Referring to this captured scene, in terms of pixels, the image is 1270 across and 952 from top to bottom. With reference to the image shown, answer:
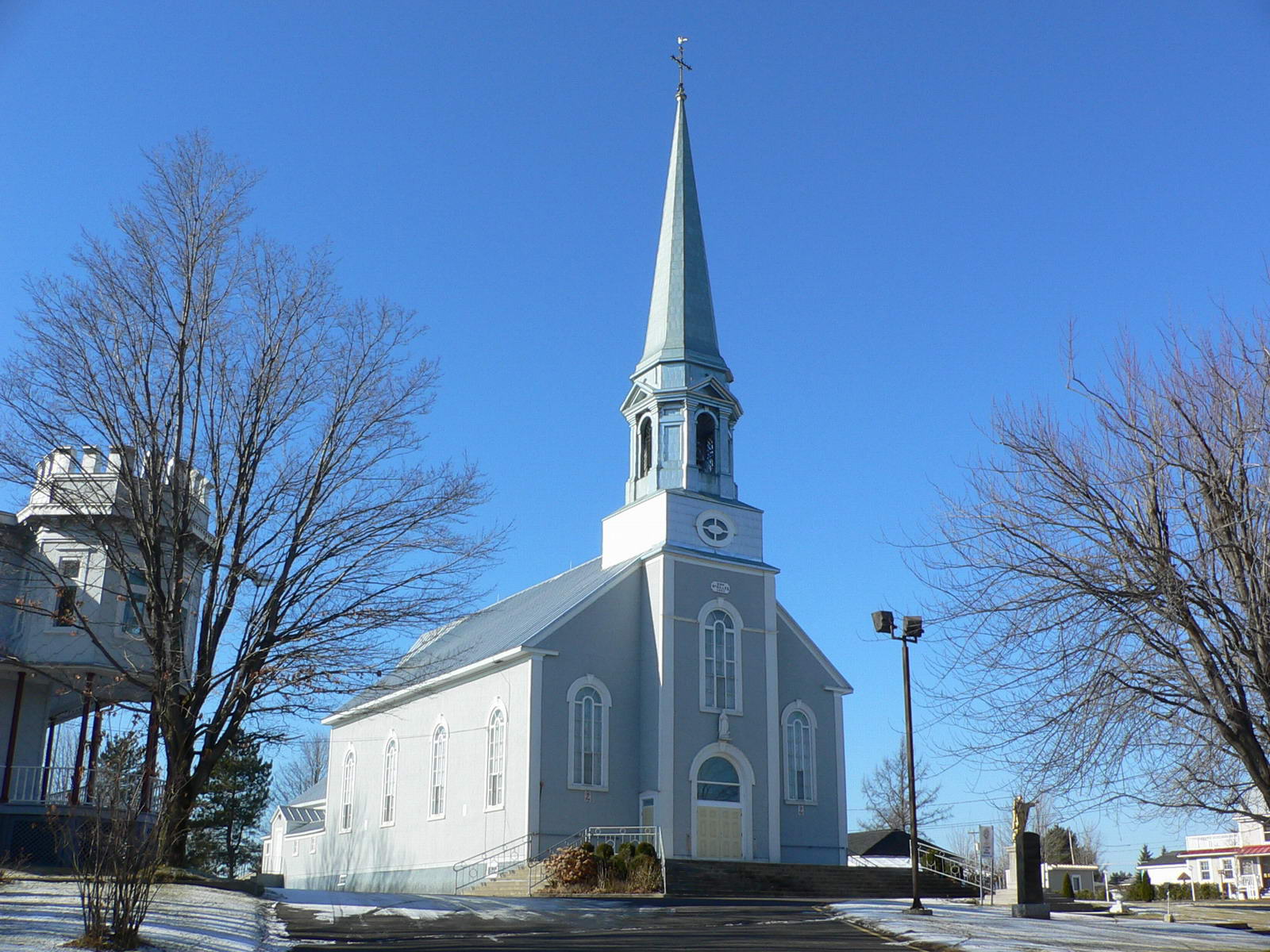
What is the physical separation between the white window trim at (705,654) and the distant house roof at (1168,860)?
5009cm

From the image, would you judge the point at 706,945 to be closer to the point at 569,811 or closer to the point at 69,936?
the point at 69,936

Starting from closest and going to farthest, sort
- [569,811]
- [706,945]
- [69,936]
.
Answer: [69,936], [706,945], [569,811]

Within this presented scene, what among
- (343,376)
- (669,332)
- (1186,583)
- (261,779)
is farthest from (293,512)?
(261,779)

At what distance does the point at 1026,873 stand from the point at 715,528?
14.3 m

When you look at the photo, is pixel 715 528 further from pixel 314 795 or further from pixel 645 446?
pixel 314 795

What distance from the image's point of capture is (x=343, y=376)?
20.5 m

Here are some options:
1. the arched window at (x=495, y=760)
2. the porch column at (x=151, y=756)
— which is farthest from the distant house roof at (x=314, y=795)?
the porch column at (x=151, y=756)

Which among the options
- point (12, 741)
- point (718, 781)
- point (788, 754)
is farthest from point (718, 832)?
point (12, 741)

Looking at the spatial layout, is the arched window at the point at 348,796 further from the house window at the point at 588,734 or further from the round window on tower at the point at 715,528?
the round window on tower at the point at 715,528

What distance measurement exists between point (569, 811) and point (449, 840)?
200 inches

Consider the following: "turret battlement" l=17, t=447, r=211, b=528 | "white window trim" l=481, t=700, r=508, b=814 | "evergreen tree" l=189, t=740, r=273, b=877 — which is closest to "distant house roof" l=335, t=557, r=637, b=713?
"white window trim" l=481, t=700, r=508, b=814

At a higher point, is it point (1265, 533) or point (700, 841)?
point (1265, 533)

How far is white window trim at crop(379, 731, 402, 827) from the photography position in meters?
Result: 37.7

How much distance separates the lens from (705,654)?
32.4 m
